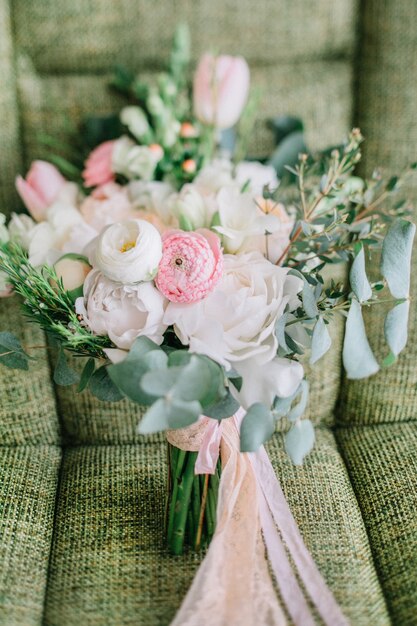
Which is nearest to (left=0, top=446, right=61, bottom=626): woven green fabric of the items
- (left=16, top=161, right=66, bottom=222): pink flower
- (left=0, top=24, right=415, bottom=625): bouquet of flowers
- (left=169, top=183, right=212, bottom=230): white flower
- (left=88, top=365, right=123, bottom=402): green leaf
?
(left=0, top=24, right=415, bottom=625): bouquet of flowers

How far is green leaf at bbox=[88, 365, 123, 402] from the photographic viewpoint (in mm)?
781

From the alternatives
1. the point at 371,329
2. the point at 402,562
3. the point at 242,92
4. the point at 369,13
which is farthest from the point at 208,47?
the point at 402,562

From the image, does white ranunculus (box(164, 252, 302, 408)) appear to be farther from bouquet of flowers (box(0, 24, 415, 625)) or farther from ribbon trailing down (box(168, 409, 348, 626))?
ribbon trailing down (box(168, 409, 348, 626))

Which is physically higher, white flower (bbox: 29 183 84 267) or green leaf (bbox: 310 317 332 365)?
white flower (bbox: 29 183 84 267)

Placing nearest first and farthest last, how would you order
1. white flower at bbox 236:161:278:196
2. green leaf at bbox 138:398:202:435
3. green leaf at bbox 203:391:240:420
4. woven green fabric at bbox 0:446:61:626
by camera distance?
green leaf at bbox 138:398:202:435 < green leaf at bbox 203:391:240:420 < woven green fabric at bbox 0:446:61:626 < white flower at bbox 236:161:278:196

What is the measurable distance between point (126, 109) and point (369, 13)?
0.46 meters

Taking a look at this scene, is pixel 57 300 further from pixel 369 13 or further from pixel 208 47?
pixel 369 13

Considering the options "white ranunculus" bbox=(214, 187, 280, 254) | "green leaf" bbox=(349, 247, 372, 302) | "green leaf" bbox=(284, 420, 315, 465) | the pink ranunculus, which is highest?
the pink ranunculus

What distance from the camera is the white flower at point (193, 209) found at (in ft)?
→ 2.67

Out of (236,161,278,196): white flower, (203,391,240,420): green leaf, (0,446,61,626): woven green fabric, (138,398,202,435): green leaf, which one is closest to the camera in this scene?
(138,398,202,435): green leaf

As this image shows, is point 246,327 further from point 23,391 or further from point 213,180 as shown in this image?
point 23,391

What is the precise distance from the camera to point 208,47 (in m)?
1.15

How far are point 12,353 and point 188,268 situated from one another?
0.93ft

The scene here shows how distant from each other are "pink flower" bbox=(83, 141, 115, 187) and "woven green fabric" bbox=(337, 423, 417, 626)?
61 centimetres
